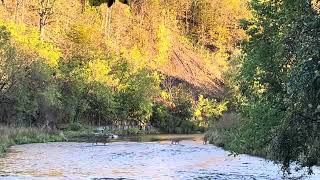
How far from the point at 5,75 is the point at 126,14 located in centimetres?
5459

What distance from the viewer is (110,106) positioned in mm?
69250

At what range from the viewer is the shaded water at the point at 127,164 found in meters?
28.3

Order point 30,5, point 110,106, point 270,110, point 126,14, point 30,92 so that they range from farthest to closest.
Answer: point 126,14 < point 30,5 < point 110,106 < point 30,92 < point 270,110

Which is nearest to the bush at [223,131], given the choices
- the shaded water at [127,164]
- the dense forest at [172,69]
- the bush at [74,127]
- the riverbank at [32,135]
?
the dense forest at [172,69]

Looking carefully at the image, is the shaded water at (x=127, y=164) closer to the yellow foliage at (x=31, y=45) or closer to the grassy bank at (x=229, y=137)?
the grassy bank at (x=229, y=137)

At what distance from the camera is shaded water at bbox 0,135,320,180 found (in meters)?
28.3

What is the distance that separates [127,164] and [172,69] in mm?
69265

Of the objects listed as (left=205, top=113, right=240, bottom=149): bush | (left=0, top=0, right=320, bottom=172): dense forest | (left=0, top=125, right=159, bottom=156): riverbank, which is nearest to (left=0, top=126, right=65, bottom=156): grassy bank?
(left=0, top=125, right=159, bottom=156): riverbank

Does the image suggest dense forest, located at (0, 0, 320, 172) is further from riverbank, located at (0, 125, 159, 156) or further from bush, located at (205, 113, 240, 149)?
riverbank, located at (0, 125, 159, 156)

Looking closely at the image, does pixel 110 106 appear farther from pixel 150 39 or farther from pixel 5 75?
pixel 150 39

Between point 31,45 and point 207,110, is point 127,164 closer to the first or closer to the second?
point 31,45

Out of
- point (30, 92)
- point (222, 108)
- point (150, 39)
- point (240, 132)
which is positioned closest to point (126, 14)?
point (150, 39)

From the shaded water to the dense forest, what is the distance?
73.6 inches

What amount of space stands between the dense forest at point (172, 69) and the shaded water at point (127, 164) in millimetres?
1870
